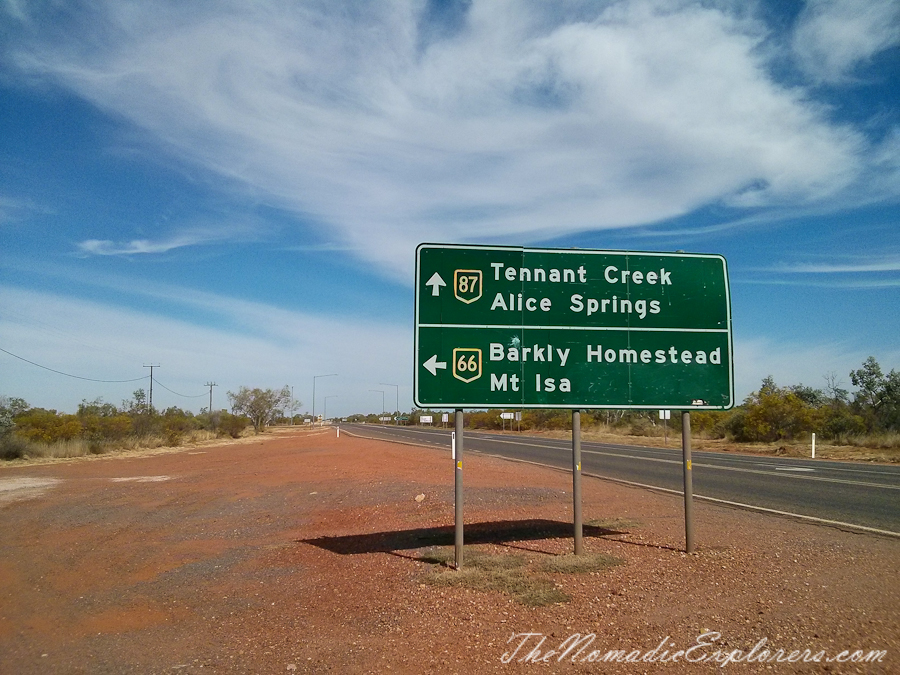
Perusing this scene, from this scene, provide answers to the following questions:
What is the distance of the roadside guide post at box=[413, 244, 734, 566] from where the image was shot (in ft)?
26.9

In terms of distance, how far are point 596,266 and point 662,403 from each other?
6.23ft

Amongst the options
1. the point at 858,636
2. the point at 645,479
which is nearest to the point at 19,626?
the point at 858,636

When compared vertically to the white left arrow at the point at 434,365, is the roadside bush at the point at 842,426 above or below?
below

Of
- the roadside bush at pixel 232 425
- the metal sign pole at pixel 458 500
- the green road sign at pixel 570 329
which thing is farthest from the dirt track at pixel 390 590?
the roadside bush at pixel 232 425

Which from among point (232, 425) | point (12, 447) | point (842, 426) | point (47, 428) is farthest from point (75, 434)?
point (842, 426)

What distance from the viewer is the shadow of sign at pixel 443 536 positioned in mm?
9336

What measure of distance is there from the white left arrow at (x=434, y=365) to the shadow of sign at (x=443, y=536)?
2639mm

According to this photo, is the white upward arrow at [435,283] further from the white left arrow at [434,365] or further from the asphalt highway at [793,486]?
the asphalt highway at [793,486]

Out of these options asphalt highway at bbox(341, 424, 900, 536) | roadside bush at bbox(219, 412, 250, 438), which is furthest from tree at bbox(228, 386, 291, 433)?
asphalt highway at bbox(341, 424, 900, 536)

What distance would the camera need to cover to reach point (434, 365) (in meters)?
8.12

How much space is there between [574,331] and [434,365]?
1835 millimetres

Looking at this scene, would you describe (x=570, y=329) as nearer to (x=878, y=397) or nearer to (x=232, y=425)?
(x=878, y=397)

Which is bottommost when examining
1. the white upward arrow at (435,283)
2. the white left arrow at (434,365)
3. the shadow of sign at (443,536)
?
the shadow of sign at (443,536)

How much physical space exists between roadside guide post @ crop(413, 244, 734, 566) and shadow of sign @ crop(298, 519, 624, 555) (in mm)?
1659
